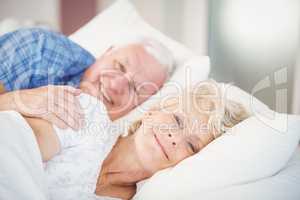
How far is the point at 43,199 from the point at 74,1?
1.83 meters

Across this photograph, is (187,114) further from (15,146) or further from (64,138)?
(15,146)

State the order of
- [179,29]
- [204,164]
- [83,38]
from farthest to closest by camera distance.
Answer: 1. [179,29]
2. [83,38]
3. [204,164]

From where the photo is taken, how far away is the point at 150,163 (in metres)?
0.93

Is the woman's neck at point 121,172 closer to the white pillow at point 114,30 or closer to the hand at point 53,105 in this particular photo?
the hand at point 53,105

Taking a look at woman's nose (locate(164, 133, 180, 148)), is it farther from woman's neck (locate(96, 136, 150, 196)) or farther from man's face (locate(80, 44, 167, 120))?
man's face (locate(80, 44, 167, 120))

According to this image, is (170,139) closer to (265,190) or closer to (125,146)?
(125,146)

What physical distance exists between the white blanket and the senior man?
0.40 meters

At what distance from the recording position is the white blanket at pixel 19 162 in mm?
754

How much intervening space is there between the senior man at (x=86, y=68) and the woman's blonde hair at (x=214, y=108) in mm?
261

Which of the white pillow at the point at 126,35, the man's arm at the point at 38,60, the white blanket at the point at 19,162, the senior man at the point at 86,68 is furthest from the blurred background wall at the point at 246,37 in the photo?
the white blanket at the point at 19,162

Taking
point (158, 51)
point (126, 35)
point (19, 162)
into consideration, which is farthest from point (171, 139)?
point (126, 35)

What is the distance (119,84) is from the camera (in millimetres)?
1278

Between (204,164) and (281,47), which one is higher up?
(281,47)

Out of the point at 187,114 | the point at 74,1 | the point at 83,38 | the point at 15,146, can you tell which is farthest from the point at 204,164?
the point at 74,1
